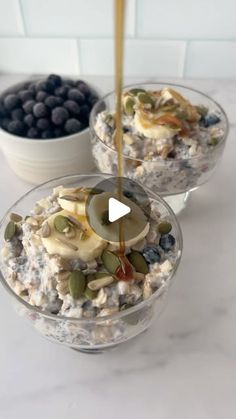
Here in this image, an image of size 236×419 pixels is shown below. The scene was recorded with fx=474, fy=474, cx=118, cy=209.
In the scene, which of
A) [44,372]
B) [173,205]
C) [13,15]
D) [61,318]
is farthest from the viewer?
[13,15]

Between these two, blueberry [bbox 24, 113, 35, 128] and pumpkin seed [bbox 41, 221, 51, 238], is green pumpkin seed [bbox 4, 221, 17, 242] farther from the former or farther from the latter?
blueberry [bbox 24, 113, 35, 128]

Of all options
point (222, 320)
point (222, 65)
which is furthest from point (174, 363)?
point (222, 65)

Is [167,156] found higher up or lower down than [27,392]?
higher up

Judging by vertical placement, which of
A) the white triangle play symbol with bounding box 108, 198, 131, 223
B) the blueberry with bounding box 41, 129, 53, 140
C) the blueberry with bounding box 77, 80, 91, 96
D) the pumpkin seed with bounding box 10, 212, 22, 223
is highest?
the white triangle play symbol with bounding box 108, 198, 131, 223

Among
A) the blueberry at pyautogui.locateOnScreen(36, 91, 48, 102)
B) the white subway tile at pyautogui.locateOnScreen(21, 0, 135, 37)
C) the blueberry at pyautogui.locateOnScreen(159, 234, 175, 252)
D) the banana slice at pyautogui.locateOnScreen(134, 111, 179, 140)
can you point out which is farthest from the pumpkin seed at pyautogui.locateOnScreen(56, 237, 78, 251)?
the white subway tile at pyautogui.locateOnScreen(21, 0, 135, 37)

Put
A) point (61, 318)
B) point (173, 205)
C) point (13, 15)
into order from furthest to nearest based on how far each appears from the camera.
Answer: point (13, 15) < point (173, 205) < point (61, 318)

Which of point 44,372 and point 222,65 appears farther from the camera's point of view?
point 222,65

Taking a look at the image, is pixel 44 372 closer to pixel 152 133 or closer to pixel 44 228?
pixel 44 228
